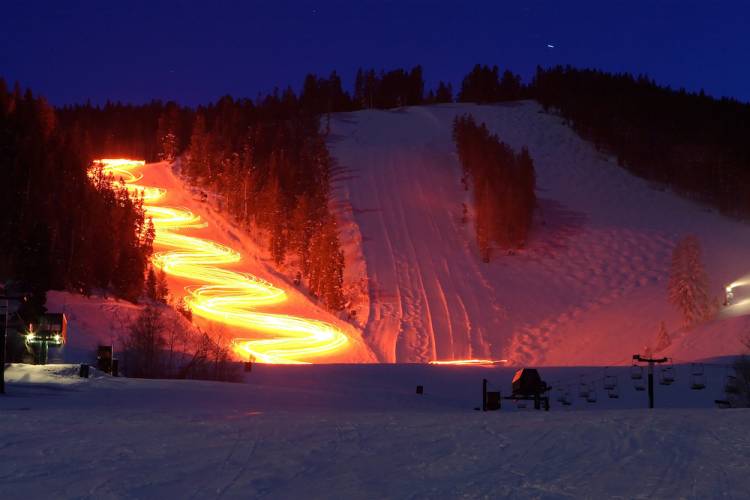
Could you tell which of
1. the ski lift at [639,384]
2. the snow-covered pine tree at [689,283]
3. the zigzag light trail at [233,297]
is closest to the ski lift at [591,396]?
the ski lift at [639,384]

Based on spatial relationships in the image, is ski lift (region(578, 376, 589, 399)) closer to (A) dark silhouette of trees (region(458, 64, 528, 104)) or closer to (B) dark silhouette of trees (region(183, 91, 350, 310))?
(B) dark silhouette of trees (region(183, 91, 350, 310))

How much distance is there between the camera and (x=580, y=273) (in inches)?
2224

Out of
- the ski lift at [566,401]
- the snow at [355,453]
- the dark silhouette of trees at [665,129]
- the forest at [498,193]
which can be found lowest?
the ski lift at [566,401]

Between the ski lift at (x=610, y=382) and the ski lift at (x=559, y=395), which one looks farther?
the ski lift at (x=610, y=382)

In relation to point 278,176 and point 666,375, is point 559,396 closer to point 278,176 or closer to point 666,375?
point 666,375

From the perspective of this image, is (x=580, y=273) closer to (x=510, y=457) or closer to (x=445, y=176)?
(x=445, y=176)

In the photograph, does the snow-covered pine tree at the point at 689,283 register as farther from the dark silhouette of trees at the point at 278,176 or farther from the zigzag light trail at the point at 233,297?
the dark silhouette of trees at the point at 278,176

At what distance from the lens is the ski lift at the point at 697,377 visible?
26797 millimetres

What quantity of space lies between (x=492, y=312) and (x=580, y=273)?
10662 mm

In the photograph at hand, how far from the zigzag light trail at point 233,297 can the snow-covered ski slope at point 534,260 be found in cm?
415

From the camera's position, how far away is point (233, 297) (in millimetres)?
47125

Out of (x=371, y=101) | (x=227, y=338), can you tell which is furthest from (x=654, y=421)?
(x=371, y=101)

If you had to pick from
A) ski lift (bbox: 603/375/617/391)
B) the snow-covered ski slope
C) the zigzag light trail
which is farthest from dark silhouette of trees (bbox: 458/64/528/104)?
ski lift (bbox: 603/375/617/391)

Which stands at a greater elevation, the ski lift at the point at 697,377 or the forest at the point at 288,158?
the forest at the point at 288,158
